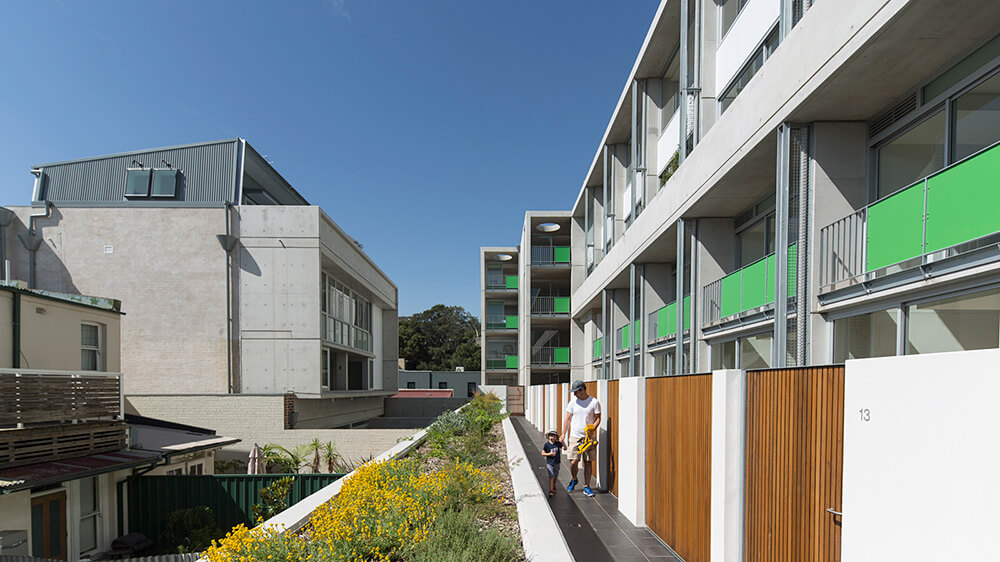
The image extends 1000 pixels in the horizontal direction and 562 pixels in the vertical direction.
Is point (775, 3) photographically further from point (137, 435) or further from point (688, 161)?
point (137, 435)

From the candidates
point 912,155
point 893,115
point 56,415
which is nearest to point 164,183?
point 56,415

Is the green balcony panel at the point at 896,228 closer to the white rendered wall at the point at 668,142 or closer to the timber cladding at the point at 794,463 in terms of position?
the timber cladding at the point at 794,463

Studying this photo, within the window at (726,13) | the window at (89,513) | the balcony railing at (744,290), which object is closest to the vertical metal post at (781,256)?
the balcony railing at (744,290)

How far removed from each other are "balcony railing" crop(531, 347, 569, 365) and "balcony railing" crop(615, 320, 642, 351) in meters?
12.0

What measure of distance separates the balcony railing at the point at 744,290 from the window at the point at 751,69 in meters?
3.18

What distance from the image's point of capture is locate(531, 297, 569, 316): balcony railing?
33969 mm

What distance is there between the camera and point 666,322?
16.2 meters

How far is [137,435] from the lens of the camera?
51.0ft

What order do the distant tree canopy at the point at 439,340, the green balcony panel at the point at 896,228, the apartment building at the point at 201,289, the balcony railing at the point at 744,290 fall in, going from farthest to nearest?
the distant tree canopy at the point at 439,340, the apartment building at the point at 201,289, the balcony railing at the point at 744,290, the green balcony panel at the point at 896,228

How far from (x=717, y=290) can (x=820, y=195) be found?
15.2 ft

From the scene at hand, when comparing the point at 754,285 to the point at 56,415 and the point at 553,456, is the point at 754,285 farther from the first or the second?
the point at 56,415

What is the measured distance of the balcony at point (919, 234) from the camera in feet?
19.1

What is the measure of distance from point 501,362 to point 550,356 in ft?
19.4

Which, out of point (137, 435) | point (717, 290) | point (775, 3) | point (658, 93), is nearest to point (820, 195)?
point (775, 3)
